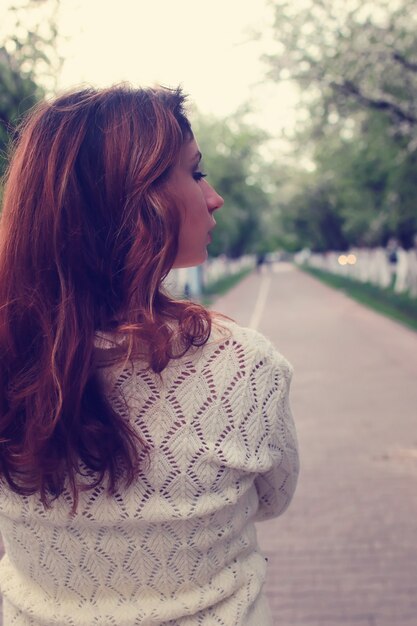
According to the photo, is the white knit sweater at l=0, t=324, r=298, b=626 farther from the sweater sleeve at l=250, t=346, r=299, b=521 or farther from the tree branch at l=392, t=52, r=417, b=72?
the tree branch at l=392, t=52, r=417, b=72

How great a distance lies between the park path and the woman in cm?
250

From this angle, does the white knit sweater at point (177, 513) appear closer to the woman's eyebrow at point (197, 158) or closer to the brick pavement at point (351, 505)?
the woman's eyebrow at point (197, 158)

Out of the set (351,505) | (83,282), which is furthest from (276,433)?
(351,505)

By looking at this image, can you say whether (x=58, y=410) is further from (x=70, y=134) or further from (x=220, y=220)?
(x=220, y=220)

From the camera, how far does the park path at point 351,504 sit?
147 inches

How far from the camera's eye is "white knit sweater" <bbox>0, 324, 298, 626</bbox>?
50.3 inches

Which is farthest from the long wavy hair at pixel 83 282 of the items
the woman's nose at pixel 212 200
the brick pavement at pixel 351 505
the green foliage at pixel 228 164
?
→ the green foliage at pixel 228 164

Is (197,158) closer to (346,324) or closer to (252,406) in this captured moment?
(252,406)

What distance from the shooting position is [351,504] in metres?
5.13

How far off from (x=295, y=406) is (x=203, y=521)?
744 cm

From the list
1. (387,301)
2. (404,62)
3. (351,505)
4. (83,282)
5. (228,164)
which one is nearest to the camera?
(83,282)

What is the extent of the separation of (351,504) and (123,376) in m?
4.21

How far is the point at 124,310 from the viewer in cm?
126

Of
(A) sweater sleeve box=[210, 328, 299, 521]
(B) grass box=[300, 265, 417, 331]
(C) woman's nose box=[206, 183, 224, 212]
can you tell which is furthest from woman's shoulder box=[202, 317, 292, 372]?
(B) grass box=[300, 265, 417, 331]
